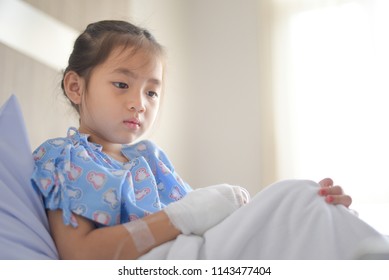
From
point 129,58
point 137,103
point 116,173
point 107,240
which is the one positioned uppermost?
point 129,58

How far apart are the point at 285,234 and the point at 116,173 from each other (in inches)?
16.1

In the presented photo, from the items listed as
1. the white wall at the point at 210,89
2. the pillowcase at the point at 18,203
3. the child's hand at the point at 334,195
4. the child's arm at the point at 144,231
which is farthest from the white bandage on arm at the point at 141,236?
the white wall at the point at 210,89

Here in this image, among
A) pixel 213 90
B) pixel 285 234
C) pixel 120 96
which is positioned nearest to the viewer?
pixel 285 234

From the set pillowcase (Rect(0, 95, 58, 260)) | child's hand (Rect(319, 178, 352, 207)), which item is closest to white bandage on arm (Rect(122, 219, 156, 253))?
pillowcase (Rect(0, 95, 58, 260))

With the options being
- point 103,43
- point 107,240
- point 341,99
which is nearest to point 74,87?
point 103,43

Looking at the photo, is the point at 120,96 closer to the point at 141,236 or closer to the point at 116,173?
the point at 116,173

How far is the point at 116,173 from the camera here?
3.06 ft

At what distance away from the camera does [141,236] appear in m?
0.79

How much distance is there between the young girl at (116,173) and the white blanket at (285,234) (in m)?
0.04

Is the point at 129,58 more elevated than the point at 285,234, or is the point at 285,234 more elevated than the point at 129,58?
the point at 129,58

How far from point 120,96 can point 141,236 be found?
387 mm

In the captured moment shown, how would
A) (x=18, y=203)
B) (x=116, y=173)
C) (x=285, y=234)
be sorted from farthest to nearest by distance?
1. (x=116, y=173)
2. (x=18, y=203)
3. (x=285, y=234)

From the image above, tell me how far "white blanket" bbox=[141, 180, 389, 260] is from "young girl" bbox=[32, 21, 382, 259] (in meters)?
0.04

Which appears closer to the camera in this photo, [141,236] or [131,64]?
[141,236]
